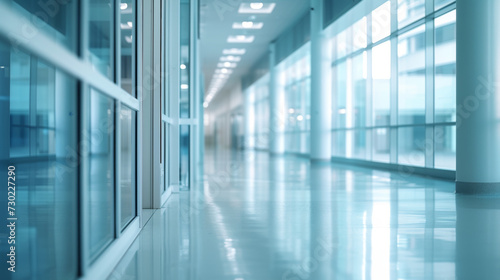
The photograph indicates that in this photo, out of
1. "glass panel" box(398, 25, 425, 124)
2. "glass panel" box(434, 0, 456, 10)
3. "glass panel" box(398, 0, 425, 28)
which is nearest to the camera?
"glass panel" box(434, 0, 456, 10)

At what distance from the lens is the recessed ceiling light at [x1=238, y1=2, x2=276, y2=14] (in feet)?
56.9

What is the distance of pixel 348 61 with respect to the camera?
60.5 feet

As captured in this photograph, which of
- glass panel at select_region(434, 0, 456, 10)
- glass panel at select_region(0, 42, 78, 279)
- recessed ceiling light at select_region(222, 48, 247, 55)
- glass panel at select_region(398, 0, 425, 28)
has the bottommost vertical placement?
glass panel at select_region(0, 42, 78, 279)

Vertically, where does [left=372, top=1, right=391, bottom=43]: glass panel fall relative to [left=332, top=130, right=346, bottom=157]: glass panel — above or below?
above

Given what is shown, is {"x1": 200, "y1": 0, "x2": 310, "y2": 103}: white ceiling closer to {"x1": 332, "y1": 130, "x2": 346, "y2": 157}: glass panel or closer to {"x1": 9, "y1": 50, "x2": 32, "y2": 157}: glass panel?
{"x1": 332, "y1": 130, "x2": 346, "y2": 157}: glass panel

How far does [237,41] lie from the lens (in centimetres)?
2448

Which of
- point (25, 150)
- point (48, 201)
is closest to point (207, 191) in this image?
point (48, 201)

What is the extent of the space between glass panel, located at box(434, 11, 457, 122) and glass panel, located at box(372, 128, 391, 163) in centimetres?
295

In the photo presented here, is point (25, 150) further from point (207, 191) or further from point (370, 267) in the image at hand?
point (370, 267)

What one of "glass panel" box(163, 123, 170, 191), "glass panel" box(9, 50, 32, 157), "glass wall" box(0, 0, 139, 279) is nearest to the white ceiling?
"glass wall" box(0, 0, 139, 279)

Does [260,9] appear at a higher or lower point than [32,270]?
higher

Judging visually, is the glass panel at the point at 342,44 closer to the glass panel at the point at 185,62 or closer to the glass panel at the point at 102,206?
the glass panel at the point at 185,62

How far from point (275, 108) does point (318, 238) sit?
75.4ft

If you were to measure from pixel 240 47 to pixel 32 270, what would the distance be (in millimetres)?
23463
